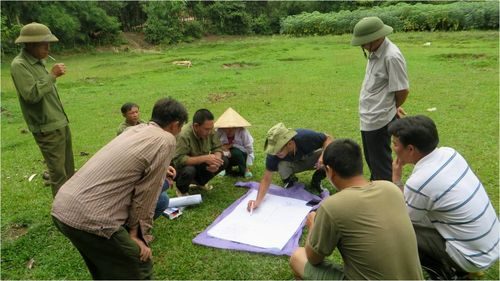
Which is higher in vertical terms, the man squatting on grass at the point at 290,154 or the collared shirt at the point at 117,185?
the collared shirt at the point at 117,185

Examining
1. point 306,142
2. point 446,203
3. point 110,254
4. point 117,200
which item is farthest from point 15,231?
point 446,203

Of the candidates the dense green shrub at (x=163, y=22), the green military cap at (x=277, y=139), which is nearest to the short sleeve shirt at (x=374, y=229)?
the green military cap at (x=277, y=139)

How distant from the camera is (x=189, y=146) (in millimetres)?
4707

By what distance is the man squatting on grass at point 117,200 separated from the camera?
2514mm

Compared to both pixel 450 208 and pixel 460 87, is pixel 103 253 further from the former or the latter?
pixel 460 87

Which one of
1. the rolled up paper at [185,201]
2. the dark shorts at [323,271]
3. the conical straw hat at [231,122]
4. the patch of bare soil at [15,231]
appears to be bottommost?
the patch of bare soil at [15,231]

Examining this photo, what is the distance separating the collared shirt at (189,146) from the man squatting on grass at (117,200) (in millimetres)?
1871

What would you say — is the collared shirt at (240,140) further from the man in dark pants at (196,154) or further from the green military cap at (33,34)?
the green military cap at (33,34)

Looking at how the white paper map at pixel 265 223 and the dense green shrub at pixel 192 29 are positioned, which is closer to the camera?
the white paper map at pixel 265 223

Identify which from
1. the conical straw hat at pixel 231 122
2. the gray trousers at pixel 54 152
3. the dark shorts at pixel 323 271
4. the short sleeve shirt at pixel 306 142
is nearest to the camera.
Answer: the dark shorts at pixel 323 271

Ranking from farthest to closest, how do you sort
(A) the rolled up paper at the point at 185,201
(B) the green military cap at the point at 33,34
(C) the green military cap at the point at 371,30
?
(A) the rolled up paper at the point at 185,201
(B) the green military cap at the point at 33,34
(C) the green military cap at the point at 371,30

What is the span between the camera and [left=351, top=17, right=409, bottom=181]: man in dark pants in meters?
3.83

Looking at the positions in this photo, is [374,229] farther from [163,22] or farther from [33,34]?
[163,22]

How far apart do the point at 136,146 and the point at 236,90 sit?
915cm
